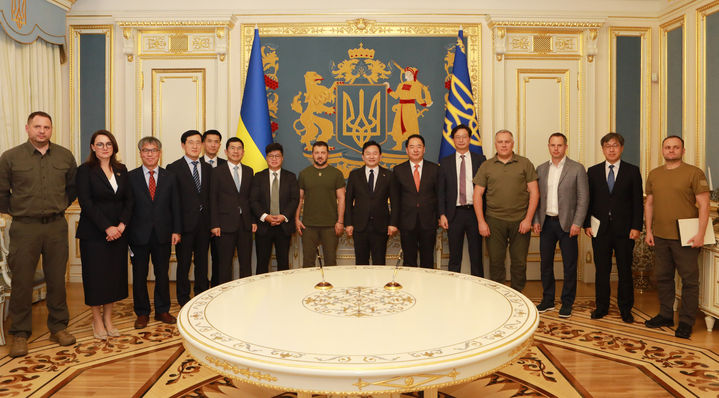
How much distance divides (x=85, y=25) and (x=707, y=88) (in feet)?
21.5

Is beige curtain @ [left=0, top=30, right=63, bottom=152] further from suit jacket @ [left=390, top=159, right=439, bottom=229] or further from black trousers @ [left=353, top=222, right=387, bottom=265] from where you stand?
suit jacket @ [left=390, top=159, right=439, bottom=229]

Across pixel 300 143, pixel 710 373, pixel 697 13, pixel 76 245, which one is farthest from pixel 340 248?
pixel 697 13

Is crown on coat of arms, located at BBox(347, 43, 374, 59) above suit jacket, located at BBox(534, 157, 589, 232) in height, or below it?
above

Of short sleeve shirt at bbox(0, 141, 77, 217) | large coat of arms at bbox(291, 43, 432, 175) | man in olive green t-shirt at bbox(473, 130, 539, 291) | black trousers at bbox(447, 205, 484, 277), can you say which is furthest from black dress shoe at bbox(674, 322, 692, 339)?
short sleeve shirt at bbox(0, 141, 77, 217)

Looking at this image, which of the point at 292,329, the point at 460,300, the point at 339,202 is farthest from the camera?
the point at 339,202

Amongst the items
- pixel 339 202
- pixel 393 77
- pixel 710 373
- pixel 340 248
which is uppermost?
pixel 393 77

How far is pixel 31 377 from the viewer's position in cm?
279

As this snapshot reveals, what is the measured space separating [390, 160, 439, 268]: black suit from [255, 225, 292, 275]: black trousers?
103 cm

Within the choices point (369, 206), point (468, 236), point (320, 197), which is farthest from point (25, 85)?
point (468, 236)

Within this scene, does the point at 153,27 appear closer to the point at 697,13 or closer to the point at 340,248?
the point at 340,248

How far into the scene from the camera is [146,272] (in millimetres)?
3803

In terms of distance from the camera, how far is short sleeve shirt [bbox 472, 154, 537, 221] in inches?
162

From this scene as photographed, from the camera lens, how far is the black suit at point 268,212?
4328 mm

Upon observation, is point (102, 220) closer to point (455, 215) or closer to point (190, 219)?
→ point (190, 219)
